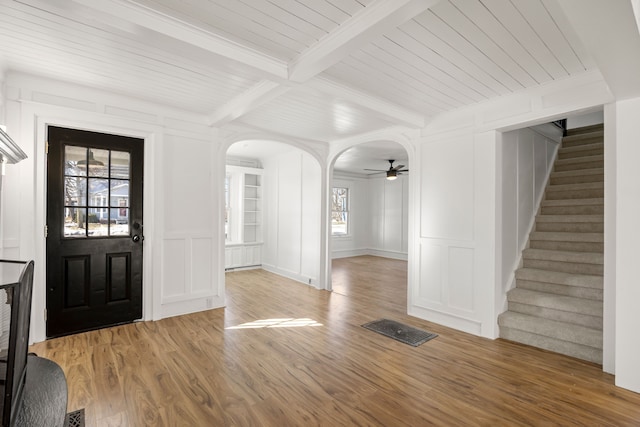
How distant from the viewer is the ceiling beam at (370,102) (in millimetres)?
2955

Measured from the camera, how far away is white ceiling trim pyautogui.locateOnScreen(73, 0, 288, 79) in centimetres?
188

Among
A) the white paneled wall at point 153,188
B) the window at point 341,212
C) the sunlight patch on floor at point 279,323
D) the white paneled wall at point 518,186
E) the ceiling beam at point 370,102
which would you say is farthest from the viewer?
the window at point 341,212

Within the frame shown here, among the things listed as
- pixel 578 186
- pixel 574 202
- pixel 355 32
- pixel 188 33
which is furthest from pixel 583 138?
pixel 188 33

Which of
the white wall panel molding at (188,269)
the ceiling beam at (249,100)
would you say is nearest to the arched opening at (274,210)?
the ceiling beam at (249,100)

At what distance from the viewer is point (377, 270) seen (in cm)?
771

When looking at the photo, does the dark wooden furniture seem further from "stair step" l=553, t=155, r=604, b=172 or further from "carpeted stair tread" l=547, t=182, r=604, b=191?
"stair step" l=553, t=155, r=604, b=172

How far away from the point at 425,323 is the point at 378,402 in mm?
1930

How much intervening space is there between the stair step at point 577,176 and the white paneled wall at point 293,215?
368 centimetres

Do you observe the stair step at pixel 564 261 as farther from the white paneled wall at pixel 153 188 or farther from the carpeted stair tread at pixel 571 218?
the white paneled wall at pixel 153 188

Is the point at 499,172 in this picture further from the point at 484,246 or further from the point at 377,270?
the point at 377,270

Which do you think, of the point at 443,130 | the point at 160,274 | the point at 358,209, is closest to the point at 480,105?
the point at 443,130

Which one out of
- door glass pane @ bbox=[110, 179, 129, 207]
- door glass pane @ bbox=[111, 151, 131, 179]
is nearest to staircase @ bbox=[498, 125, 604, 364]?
door glass pane @ bbox=[110, 179, 129, 207]

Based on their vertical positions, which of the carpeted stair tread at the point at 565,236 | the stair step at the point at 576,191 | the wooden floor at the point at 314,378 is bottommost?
the wooden floor at the point at 314,378

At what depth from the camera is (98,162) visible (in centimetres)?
359
